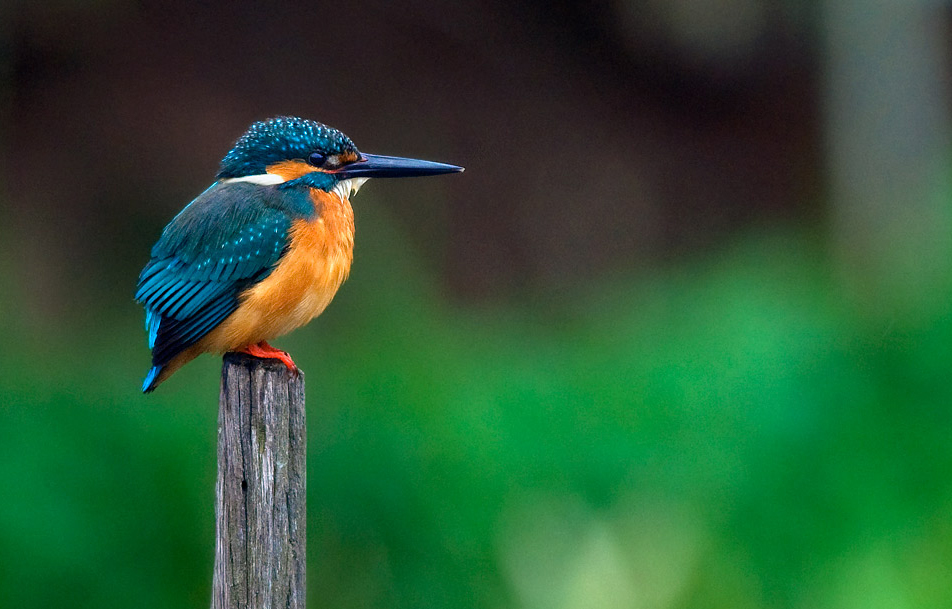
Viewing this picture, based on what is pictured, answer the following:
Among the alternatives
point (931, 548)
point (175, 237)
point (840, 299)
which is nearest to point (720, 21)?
A: point (840, 299)

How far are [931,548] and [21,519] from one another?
3530 millimetres

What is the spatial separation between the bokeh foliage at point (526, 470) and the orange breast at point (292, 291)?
1361 millimetres

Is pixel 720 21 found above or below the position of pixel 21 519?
above

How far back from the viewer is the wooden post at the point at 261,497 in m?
2.44

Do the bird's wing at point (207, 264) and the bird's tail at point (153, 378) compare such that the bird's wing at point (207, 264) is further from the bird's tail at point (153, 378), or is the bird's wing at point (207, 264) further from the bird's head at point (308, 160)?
the bird's head at point (308, 160)

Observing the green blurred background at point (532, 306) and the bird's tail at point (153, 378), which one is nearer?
the bird's tail at point (153, 378)

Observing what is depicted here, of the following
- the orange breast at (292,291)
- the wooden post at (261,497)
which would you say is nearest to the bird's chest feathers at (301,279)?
the orange breast at (292,291)

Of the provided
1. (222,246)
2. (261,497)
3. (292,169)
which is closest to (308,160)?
(292,169)

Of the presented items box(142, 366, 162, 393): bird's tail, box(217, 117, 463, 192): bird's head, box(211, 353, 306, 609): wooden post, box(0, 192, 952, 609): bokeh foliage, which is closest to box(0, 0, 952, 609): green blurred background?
box(0, 192, 952, 609): bokeh foliage

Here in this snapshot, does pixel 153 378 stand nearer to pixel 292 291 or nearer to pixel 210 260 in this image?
pixel 210 260

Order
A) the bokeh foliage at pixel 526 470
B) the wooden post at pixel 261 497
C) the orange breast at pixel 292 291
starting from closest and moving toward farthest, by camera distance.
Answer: the wooden post at pixel 261 497
the orange breast at pixel 292 291
the bokeh foliage at pixel 526 470

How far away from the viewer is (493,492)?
462cm

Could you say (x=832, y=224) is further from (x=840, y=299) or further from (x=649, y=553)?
(x=649, y=553)

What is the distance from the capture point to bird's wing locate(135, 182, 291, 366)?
313cm
